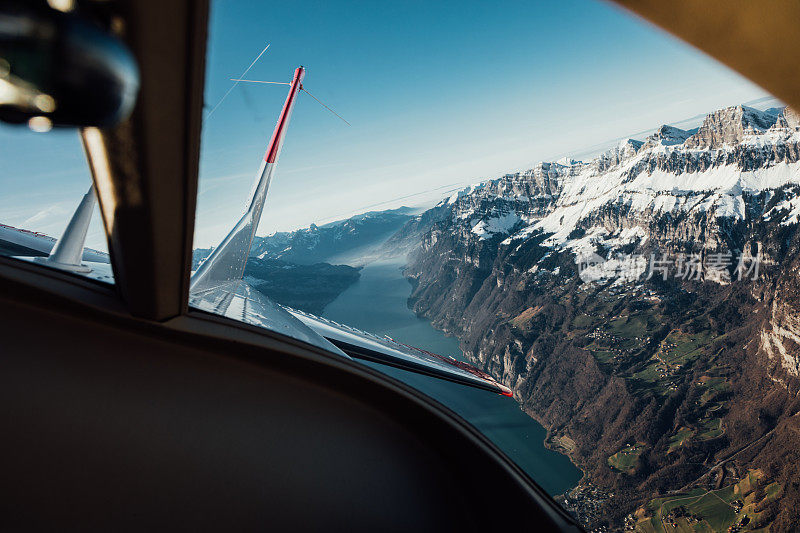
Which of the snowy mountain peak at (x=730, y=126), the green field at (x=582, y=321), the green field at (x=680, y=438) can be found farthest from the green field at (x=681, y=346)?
the snowy mountain peak at (x=730, y=126)

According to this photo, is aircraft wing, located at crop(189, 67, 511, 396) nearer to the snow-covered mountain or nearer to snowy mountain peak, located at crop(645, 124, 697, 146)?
the snow-covered mountain

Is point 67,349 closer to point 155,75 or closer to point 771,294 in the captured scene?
point 155,75

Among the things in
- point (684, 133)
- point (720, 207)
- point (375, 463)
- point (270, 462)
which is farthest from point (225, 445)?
point (684, 133)

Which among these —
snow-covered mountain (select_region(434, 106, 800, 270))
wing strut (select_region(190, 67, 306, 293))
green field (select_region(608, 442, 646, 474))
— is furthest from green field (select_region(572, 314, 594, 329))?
wing strut (select_region(190, 67, 306, 293))

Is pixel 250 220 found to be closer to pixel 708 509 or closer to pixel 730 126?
pixel 708 509

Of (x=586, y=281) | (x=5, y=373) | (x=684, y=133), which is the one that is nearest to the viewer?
(x=5, y=373)

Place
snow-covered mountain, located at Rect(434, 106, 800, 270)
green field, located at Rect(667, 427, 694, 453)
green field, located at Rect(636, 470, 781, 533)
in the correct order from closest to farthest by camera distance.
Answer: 1. green field, located at Rect(636, 470, 781, 533)
2. green field, located at Rect(667, 427, 694, 453)
3. snow-covered mountain, located at Rect(434, 106, 800, 270)

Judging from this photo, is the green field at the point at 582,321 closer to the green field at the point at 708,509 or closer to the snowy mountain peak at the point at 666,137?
the green field at the point at 708,509
